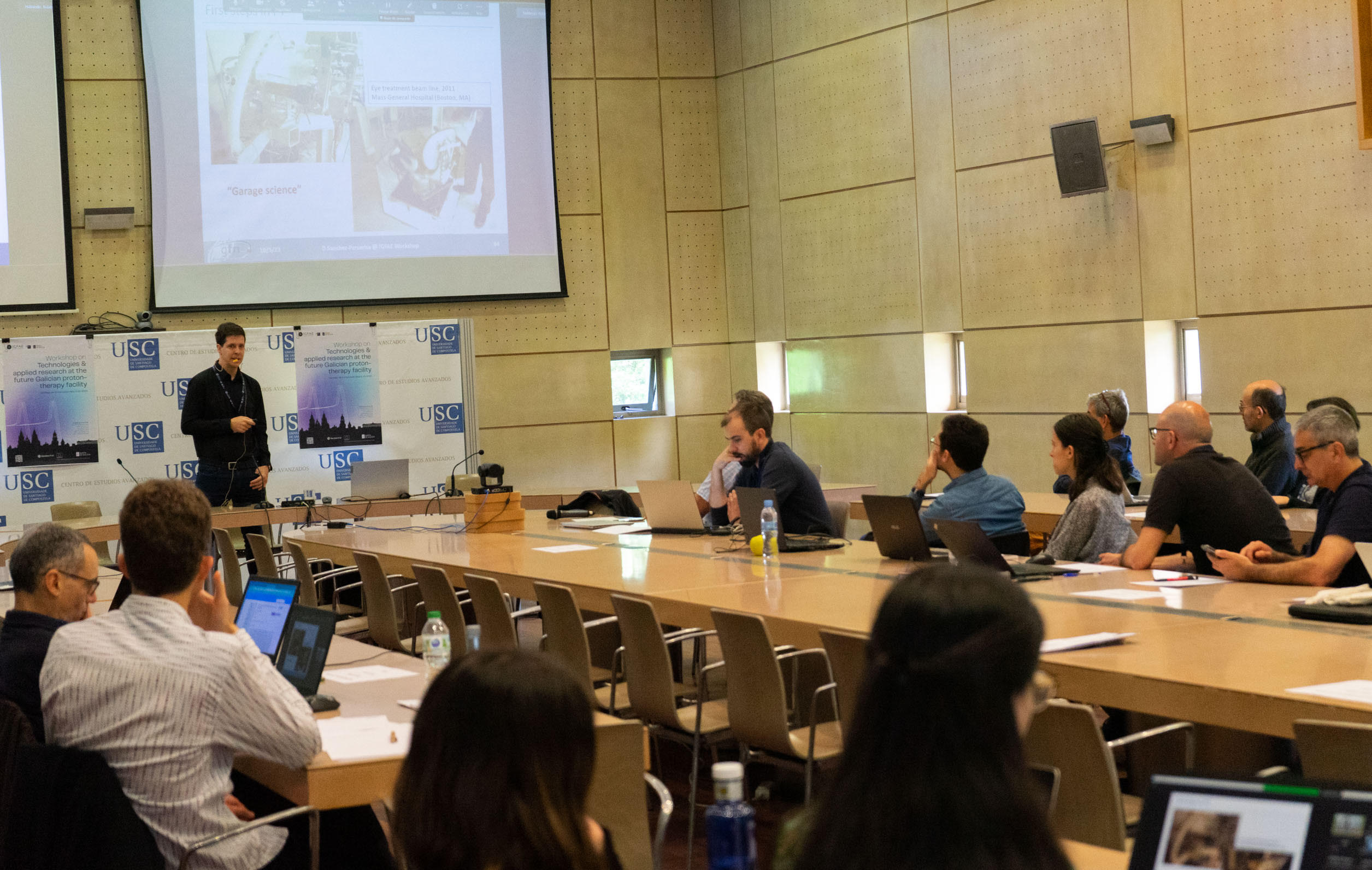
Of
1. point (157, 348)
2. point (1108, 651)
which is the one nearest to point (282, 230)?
point (157, 348)

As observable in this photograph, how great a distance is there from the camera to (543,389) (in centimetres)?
1125

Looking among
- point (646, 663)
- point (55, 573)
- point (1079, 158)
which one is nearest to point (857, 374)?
point (1079, 158)

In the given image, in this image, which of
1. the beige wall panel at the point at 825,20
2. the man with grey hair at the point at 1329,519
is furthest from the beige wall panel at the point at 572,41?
the man with grey hair at the point at 1329,519

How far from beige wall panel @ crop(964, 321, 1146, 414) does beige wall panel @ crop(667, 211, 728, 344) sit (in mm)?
2848

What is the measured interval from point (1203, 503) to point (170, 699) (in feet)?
11.5

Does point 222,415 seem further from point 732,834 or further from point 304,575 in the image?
point 732,834

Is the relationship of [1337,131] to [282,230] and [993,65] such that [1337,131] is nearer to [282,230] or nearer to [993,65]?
[993,65]

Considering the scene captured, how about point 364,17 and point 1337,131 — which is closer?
point 1337,131

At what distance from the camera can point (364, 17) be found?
408 inches

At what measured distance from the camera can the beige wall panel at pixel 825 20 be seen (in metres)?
9.99

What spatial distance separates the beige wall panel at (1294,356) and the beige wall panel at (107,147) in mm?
7528

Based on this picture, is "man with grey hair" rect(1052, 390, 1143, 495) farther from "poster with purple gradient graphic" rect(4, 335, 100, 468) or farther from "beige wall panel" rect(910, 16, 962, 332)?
"poster with purple gradient graphic" rect(4, 335, 100, 468)

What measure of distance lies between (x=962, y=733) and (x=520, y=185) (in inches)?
399

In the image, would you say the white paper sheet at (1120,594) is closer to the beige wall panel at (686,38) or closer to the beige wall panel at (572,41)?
the beige wall panel at (572,41)
